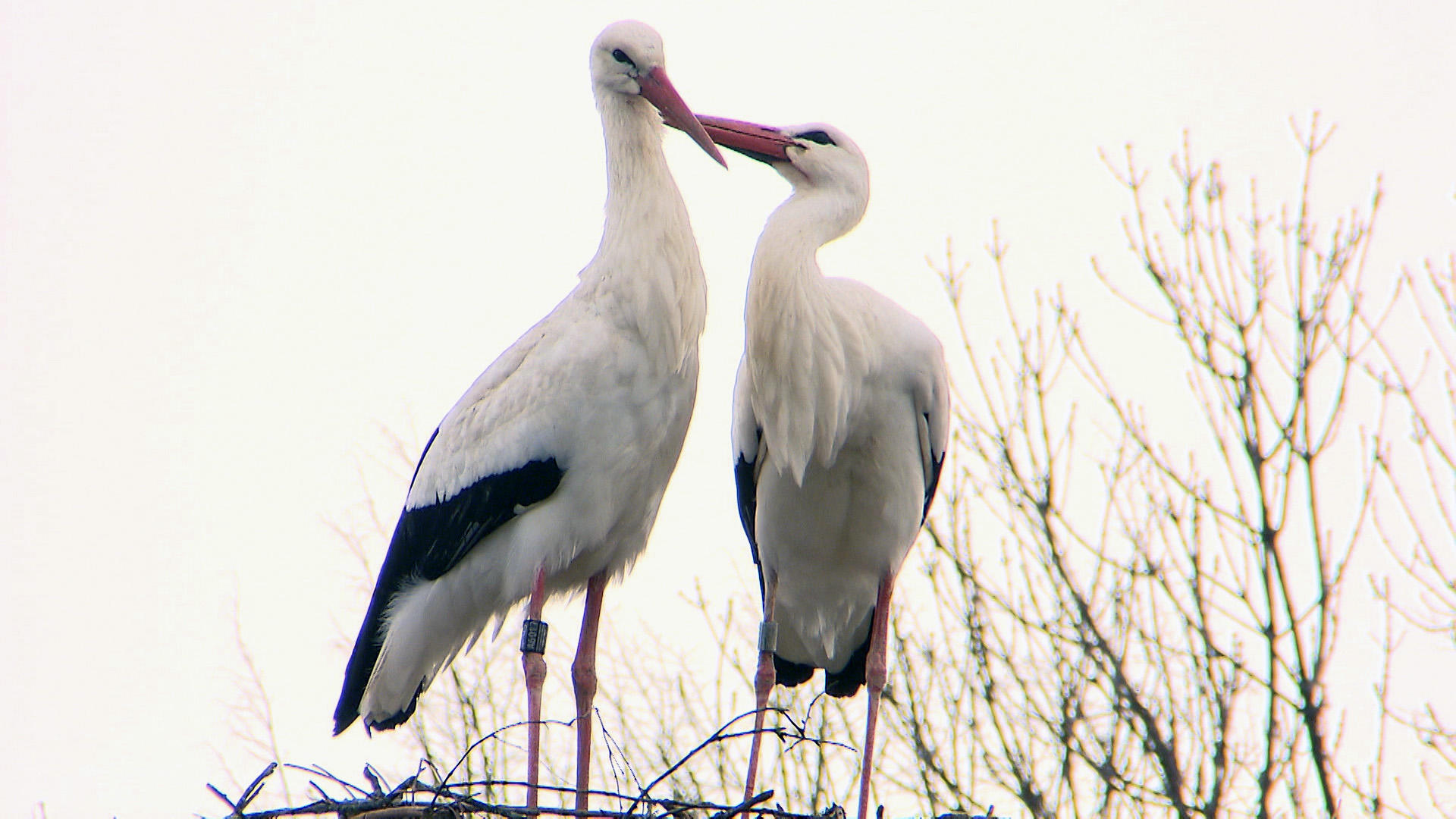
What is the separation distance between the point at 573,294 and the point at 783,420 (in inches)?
24.9

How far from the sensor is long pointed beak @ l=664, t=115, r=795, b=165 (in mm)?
4184

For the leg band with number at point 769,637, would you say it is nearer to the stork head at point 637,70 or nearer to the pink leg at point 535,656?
the pink leg at point 535,656

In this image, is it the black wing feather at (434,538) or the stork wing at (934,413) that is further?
the stork wing at (934,413)

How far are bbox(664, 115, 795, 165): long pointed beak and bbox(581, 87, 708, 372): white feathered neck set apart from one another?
320 millimetres

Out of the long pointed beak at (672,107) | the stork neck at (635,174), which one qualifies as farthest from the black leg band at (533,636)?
the long pointed beak at (672,107)

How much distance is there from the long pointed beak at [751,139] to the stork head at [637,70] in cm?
33

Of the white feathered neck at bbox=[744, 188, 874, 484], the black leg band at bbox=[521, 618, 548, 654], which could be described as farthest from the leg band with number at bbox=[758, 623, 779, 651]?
the black leg band at bbox=[521, 618, 548, 654]

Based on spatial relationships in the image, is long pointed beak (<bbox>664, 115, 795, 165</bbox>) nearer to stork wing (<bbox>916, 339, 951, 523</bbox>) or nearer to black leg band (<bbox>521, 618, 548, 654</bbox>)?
stork wing (<bbox>916, 339, 951, 523</bbox>)

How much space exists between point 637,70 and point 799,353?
2.80ft

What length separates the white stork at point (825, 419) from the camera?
3.87 meters

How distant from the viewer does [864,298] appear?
4.18m

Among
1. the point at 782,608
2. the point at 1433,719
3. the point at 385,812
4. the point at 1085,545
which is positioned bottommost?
the point at 385,812

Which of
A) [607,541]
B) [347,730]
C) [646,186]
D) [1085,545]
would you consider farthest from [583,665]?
[1085,545]

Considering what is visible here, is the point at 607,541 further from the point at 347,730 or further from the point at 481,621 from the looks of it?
the point at 347,730
